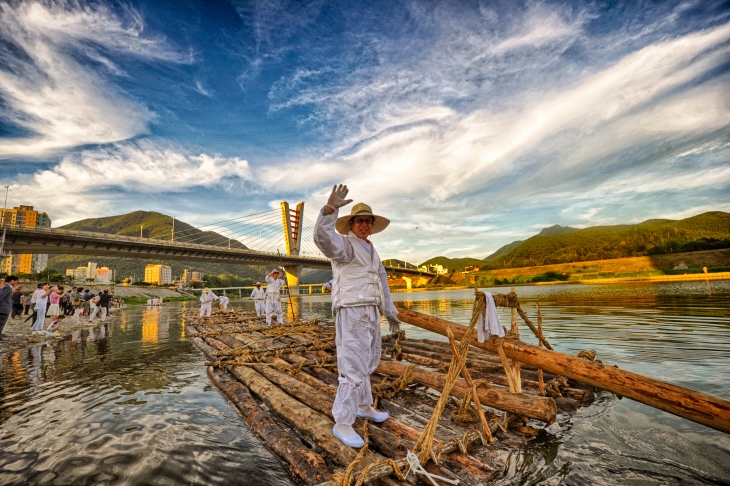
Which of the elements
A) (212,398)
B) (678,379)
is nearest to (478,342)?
(212,398)

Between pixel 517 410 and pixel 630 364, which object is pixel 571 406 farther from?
pixel 630 364

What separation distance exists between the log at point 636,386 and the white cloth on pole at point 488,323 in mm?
206

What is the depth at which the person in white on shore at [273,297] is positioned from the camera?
47.6ft

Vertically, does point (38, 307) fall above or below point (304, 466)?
above

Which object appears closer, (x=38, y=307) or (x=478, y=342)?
(x=478, y=342)

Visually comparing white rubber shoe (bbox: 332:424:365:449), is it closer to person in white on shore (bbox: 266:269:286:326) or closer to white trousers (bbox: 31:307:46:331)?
person in white on shore (bbox: 266:269:286:326)

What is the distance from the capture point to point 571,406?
425 centimetres

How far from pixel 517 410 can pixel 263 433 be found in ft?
9.17

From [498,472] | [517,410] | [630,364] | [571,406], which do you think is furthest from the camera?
[630,364]

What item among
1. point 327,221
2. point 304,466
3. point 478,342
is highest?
A: point 327,221

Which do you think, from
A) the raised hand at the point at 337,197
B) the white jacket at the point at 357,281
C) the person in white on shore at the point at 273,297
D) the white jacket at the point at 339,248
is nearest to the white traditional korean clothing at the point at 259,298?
the person in white on shore at the point at 273,297

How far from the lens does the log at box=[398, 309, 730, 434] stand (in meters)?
2.24

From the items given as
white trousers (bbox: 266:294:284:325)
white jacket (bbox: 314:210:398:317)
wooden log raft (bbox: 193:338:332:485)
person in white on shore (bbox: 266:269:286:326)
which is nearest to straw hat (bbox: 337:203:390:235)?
white jacket (bbox: 314:210:398:317)

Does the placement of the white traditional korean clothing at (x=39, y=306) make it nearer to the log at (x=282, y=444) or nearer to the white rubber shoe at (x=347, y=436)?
the log at (x=282, y=444)
